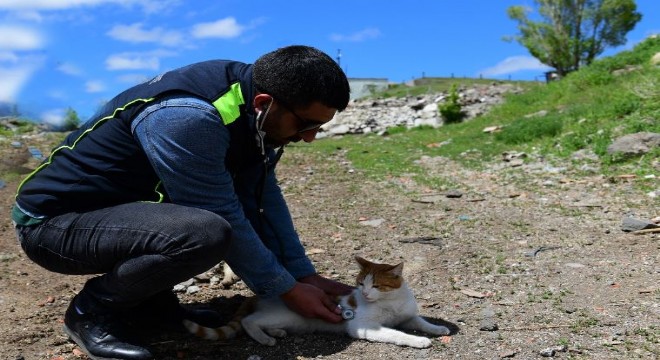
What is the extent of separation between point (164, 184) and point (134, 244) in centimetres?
27

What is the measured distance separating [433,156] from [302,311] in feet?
Result: 23.2

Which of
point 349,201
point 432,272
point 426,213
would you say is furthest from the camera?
point 349,201

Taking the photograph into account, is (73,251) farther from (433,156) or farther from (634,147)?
(433,156)

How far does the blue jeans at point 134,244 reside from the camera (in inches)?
95.5

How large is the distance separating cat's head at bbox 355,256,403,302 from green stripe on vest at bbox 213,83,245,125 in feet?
3.85

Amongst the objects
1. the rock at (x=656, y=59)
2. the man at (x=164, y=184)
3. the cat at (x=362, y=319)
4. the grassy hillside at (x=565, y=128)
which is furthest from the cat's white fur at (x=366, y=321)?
the rock at (x=656, y=59)

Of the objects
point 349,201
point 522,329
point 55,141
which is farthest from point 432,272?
point 55,141

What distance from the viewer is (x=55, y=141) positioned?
1016cm

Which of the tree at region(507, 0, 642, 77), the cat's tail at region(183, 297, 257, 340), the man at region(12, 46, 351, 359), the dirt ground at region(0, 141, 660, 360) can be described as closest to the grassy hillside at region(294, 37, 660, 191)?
the dirt ground at region(0, 141, 660, 360)

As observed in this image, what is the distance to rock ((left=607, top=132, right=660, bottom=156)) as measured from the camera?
6836 mm

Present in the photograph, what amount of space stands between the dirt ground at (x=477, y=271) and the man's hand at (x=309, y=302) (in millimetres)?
159

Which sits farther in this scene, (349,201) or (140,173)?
(349,201)

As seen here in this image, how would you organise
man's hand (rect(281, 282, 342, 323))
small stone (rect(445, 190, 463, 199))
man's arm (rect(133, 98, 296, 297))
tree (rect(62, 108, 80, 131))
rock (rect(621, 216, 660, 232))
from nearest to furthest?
man's arm (rect(133, 98, 296, 297)), man's hand (rect(281, 282, 342, 323)), rock (rect(621, 216, 660, 232)), small stone (rect(445, 190, 463, 199)), tree (rect(62, 108, 80, 131))

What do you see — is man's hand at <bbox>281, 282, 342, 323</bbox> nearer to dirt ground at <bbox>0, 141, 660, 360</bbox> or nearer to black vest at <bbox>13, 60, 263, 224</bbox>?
dirt ground at <bbox>0, 141, 660, 360</bbox>
